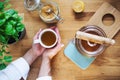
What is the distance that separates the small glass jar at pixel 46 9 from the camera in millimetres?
1058

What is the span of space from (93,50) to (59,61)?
146 millimetres

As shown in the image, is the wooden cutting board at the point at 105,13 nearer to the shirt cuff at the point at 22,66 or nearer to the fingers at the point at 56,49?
the fingers at the point at 56,49

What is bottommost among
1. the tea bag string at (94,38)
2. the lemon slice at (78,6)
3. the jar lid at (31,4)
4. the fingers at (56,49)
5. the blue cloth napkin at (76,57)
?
the blue cloth napkin at (76,57)

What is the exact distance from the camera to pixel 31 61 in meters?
1.07

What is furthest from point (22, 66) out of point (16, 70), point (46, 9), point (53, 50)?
point (46, 9)

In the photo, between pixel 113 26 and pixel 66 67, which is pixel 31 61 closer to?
pixel 66 67

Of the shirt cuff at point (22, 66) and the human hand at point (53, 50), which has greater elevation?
the human hand at point (53, 50)

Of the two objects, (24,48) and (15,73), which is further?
(24,48)

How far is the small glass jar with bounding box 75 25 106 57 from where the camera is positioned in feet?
3.37

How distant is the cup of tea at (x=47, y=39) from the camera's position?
1026 millimetres

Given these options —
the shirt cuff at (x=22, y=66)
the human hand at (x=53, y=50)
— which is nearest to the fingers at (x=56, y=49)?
the human hand at (x=53, y=50)

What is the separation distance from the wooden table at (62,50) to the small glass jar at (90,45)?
0.05 metres

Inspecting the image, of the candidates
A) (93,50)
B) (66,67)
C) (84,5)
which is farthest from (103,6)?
(66,67)

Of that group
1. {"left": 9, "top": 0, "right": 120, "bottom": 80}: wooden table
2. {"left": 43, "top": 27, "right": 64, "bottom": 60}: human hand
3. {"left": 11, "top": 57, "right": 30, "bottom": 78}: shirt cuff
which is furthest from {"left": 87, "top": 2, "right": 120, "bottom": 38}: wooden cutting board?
{"left": 11, "top": 57, "right": 30, "bottom": 78}: shirt cuff
